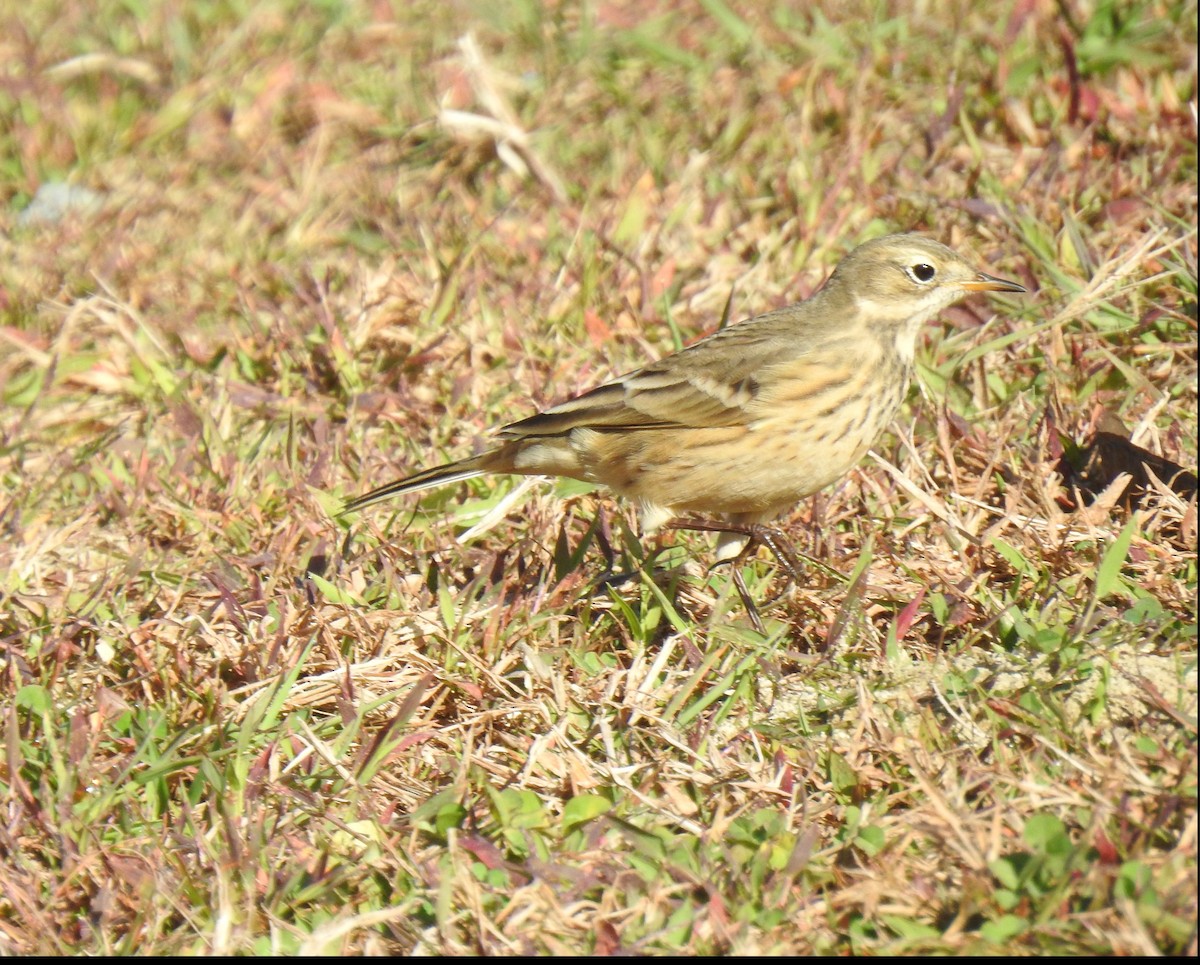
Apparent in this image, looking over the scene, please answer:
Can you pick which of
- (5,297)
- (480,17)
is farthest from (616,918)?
(480,17)

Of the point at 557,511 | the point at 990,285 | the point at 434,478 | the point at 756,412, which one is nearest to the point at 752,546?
the point at 756,412

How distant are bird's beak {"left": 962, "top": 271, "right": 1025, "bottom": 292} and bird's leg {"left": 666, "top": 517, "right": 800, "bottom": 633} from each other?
40.2 inches

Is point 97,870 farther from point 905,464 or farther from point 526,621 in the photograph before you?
point 905,464

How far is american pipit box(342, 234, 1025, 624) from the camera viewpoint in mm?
→ 4902

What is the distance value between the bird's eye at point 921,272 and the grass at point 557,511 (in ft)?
1.77

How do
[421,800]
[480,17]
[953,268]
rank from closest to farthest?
[421,800], [953,268], [480,17]

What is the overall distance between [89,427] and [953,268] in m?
3.46

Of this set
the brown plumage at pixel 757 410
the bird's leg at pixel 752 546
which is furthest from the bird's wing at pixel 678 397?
the bird's leg at pixel 752 546

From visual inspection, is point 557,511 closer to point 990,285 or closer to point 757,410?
point 757,410

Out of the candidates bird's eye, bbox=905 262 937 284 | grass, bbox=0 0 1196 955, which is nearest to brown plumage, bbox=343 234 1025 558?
bird's eye, bbox=905 262 937 284

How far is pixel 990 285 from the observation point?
17.3 ft

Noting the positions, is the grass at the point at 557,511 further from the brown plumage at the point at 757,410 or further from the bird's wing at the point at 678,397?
the bird's wing at the point at 678,397

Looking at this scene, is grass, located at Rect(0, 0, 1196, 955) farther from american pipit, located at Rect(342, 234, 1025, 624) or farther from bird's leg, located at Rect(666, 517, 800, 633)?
american pipit, located at Rect(342, 234, 1025, 624)

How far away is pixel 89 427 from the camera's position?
6.51 m
